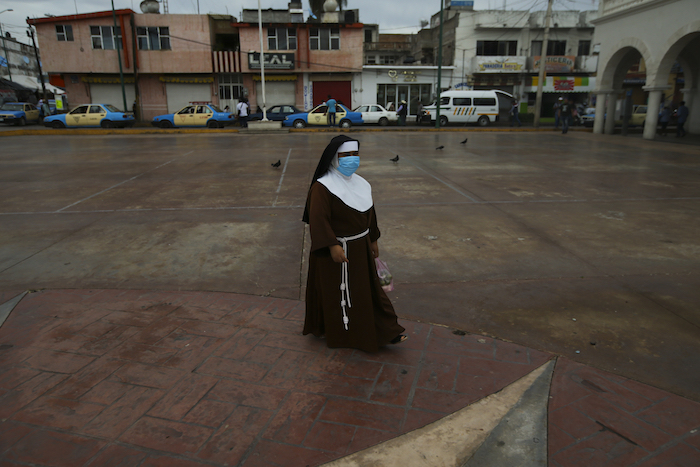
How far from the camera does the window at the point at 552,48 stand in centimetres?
3653

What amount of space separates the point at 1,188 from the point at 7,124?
27103 millimetres

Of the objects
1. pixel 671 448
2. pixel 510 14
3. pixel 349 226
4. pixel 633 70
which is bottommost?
pixel 671 448

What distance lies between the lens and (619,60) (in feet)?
72.3

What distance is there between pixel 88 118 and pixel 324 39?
1619 cm

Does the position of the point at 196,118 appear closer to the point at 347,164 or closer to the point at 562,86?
the point at 347,164

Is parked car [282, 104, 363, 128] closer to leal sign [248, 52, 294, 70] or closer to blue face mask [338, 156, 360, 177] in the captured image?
leal sign [248, 52, 294, 70]

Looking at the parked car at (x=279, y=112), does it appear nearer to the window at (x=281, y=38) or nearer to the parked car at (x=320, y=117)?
the parked car at (x=320, y=117)

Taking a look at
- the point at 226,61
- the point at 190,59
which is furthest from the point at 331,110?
the point at 190,59

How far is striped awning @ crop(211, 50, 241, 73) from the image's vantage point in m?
32.5

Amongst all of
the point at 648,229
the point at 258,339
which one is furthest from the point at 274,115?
the point at 258,339

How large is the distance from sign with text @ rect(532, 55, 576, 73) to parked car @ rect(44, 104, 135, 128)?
1126 inches

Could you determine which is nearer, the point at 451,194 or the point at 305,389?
the point at 305,389

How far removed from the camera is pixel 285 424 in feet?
8.60

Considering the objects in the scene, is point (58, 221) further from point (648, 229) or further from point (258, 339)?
point (648, 229)
